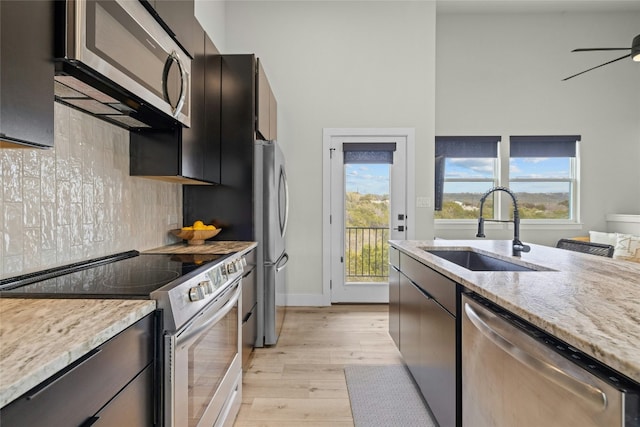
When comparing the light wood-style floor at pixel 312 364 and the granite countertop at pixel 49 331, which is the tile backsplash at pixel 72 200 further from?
the light wood-style floor at pixel 312 364

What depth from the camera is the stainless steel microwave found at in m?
0.92

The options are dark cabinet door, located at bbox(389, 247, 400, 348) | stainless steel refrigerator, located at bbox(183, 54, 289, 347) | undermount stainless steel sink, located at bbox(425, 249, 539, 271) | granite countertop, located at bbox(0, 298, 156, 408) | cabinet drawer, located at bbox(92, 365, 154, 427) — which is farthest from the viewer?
stainless steel refrigerator, located at bbox(183, 54, 289, 347)

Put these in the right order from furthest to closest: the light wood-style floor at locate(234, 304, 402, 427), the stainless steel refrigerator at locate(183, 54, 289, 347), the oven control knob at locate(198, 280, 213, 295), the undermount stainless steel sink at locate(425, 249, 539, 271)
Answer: the stainless steel refrigerator at locate(183, 54, 289, 347)
the undermount stainless steel sink at locate(425, 249, 539, 271)
the light wood-style floor at locate(234, 304, 402, 427)
the oven control knob at locate(198, 280, 213, 295)

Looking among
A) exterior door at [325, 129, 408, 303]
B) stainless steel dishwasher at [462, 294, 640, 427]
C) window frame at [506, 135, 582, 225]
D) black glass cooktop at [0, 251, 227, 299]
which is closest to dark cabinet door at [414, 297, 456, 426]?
stainless steel dishwasher at [462, 294, 640, 427]

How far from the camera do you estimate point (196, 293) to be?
1.17 meters

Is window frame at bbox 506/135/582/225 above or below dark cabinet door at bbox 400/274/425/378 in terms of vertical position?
above

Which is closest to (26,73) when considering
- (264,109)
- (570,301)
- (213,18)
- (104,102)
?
(104,102)

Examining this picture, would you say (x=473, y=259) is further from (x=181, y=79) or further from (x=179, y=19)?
(x=179, y=19)

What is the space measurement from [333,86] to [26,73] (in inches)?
135

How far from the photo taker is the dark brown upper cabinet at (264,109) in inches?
105

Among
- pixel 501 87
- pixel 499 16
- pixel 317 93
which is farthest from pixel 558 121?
pixel 317 93

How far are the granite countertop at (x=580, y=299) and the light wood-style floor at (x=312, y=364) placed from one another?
1081 mm

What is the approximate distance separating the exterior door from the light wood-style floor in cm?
38

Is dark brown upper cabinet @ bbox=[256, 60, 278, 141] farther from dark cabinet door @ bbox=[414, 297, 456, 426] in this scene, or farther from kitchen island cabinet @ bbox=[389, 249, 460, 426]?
dark cabinet door @ bbox=[414, 297, 456, 426]
